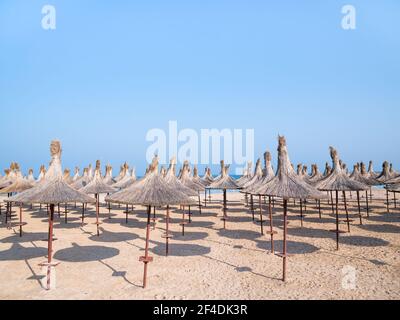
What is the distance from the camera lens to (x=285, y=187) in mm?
10398

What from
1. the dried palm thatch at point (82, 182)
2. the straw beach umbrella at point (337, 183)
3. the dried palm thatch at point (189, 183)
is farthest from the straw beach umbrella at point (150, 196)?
the dried palm thatch at point (82, 182)

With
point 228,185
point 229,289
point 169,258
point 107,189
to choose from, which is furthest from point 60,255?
point 228,185

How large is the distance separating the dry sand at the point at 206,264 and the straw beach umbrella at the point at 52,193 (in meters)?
1.57

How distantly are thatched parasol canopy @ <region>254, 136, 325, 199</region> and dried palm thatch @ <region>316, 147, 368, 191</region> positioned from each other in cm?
419

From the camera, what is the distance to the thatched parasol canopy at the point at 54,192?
8.88m

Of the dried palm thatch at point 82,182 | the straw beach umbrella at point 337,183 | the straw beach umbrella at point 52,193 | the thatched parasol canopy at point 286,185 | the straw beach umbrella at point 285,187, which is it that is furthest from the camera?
the dried palm thatch at point 82,182

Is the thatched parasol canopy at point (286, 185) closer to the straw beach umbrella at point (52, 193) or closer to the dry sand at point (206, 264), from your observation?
the dry sand at point (206, 264)

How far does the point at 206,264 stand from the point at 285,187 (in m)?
4.26

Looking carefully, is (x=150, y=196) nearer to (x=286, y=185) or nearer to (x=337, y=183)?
(x=286, y=185)

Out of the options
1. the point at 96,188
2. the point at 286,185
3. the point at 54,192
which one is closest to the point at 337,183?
the point at 286,185
